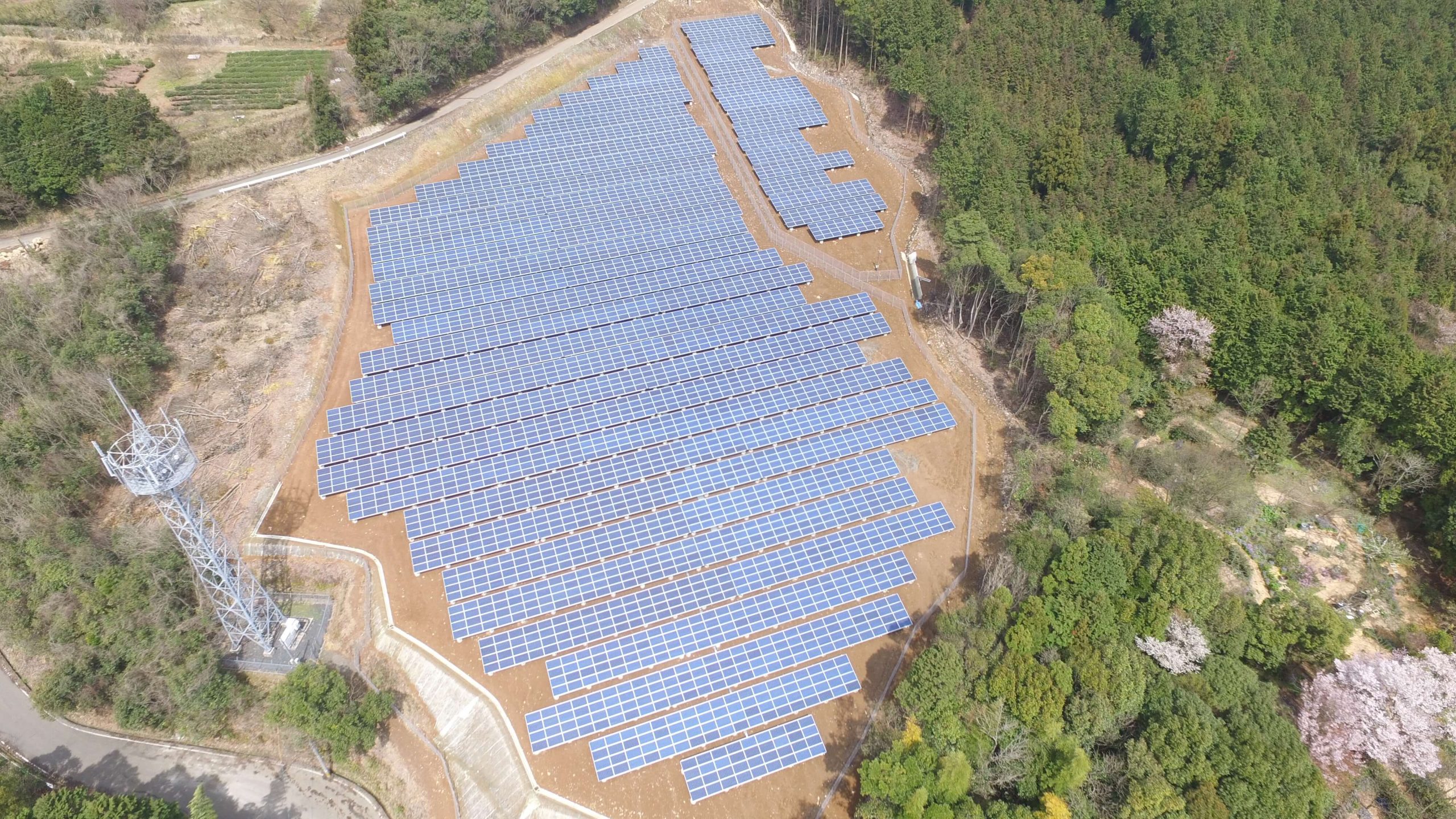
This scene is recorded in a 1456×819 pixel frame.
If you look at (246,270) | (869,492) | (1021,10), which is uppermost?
(1021,10)

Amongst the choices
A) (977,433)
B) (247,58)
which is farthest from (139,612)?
(247,58)

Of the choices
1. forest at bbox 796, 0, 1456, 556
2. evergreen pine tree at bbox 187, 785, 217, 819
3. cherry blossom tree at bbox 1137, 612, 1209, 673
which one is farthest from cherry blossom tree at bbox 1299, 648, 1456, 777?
evergreen pine tree at bbox 187, 785, 217, 819

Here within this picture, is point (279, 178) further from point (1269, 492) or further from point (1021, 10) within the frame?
point (1269, 492)

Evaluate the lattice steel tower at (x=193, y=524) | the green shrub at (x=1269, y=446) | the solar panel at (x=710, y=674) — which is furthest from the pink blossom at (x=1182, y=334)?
the lattice steel tower at (x=193, y=524)

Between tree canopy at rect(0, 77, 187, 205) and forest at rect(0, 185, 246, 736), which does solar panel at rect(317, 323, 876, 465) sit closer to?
forest at rect(0, 185, 246, 736)

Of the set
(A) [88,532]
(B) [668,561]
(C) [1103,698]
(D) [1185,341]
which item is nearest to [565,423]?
(B) [668,561]

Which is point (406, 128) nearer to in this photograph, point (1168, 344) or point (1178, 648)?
point (1168, 344)

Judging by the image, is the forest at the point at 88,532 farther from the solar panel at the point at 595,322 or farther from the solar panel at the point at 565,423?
the solar panel at the point at 595,322
